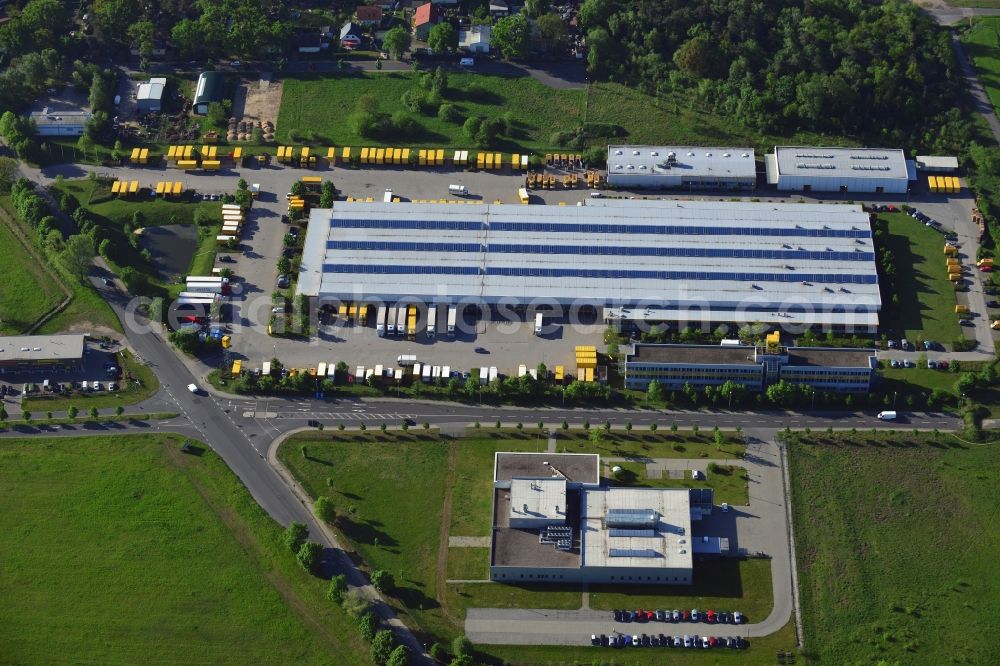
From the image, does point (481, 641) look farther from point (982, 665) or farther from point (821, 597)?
point (982, 665)

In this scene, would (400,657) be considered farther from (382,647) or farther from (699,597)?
(699,597)

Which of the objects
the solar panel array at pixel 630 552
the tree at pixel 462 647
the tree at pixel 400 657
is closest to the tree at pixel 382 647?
the tree at pixel 400 657

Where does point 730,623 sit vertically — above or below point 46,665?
above

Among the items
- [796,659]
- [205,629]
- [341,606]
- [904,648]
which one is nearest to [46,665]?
[205,629]

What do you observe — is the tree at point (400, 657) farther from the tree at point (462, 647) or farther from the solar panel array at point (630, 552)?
the solar panel array at point (630, 552)

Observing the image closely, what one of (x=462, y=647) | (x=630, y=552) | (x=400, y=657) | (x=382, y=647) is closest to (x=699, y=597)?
(x=630, y=552)

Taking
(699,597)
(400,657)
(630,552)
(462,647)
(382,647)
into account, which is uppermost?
(630,552)
